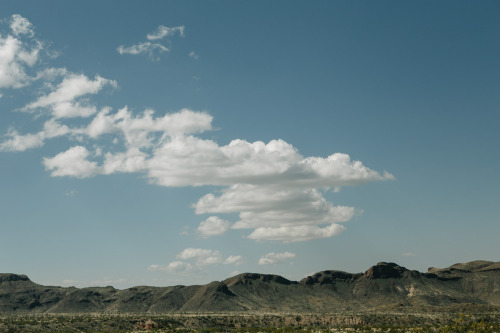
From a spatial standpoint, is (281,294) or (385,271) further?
(385,271)

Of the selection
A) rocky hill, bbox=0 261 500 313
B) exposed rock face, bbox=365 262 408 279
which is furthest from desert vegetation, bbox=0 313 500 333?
exposed rock face, bbox=365 262 408 279

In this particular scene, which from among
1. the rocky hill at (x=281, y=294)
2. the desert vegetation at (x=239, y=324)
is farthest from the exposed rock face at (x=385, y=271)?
the desert vegetation at (x=239, y=324)

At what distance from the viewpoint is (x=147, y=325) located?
296 ft

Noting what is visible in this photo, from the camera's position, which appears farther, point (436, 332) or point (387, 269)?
point (387, 269)

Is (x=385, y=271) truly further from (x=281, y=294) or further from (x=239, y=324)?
(x=239, y=324)

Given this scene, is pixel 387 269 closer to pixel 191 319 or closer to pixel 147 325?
pixel 191 319

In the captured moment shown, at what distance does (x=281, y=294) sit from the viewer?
183000mm

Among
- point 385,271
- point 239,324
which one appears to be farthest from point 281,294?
point 239,324

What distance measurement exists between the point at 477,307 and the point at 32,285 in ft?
538

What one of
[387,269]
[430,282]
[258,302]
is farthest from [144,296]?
[430,282]

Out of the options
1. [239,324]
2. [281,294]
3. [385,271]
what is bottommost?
[239,324]

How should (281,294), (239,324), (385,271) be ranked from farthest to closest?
(385,271) → (281,294) → (239,324)

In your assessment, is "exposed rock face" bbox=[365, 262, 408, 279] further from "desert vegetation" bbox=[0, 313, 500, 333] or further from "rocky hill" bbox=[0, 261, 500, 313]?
"desert vegetation" bbox=[0, 313, 500, 333]

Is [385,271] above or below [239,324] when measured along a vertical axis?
above
